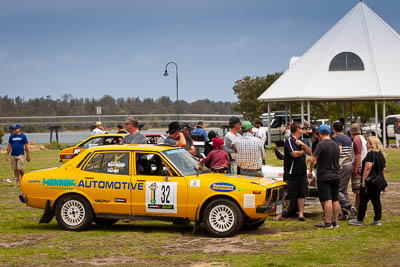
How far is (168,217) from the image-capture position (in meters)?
10.3

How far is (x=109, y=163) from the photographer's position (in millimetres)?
10688

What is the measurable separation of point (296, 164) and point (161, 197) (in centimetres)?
271

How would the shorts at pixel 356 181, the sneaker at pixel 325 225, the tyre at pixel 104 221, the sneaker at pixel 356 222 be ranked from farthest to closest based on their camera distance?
the shorts at pixel 356 181 < the tyre at pixel 104 221 < the sneaker at pixel 356 222 < the sneaker at pixel 325 225

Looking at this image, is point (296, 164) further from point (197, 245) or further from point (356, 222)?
point (197, 245)

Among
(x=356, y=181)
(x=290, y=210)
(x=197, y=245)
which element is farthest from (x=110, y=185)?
(x=356, y=181)

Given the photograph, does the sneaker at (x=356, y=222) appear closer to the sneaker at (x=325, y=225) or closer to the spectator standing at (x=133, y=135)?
the sneaker at (x=325, y=225)

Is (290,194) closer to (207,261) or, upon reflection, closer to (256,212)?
(256,212)

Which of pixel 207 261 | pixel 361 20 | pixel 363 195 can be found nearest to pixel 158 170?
pixel 207 261

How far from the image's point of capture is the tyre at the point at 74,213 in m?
10.6

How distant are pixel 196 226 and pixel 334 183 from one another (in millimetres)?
2571

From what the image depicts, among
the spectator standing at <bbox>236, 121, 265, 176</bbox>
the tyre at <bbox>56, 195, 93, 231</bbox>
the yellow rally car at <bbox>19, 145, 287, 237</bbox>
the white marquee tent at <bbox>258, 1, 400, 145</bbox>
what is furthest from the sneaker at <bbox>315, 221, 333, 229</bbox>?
the white marquee tent at <bbox>258, 1, 400, 145</bbox>

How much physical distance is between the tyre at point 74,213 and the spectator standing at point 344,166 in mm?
4735

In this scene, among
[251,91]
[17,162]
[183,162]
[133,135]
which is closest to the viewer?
[183,162]

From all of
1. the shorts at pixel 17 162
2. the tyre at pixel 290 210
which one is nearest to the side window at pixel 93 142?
the shorts at pixel 17 162
